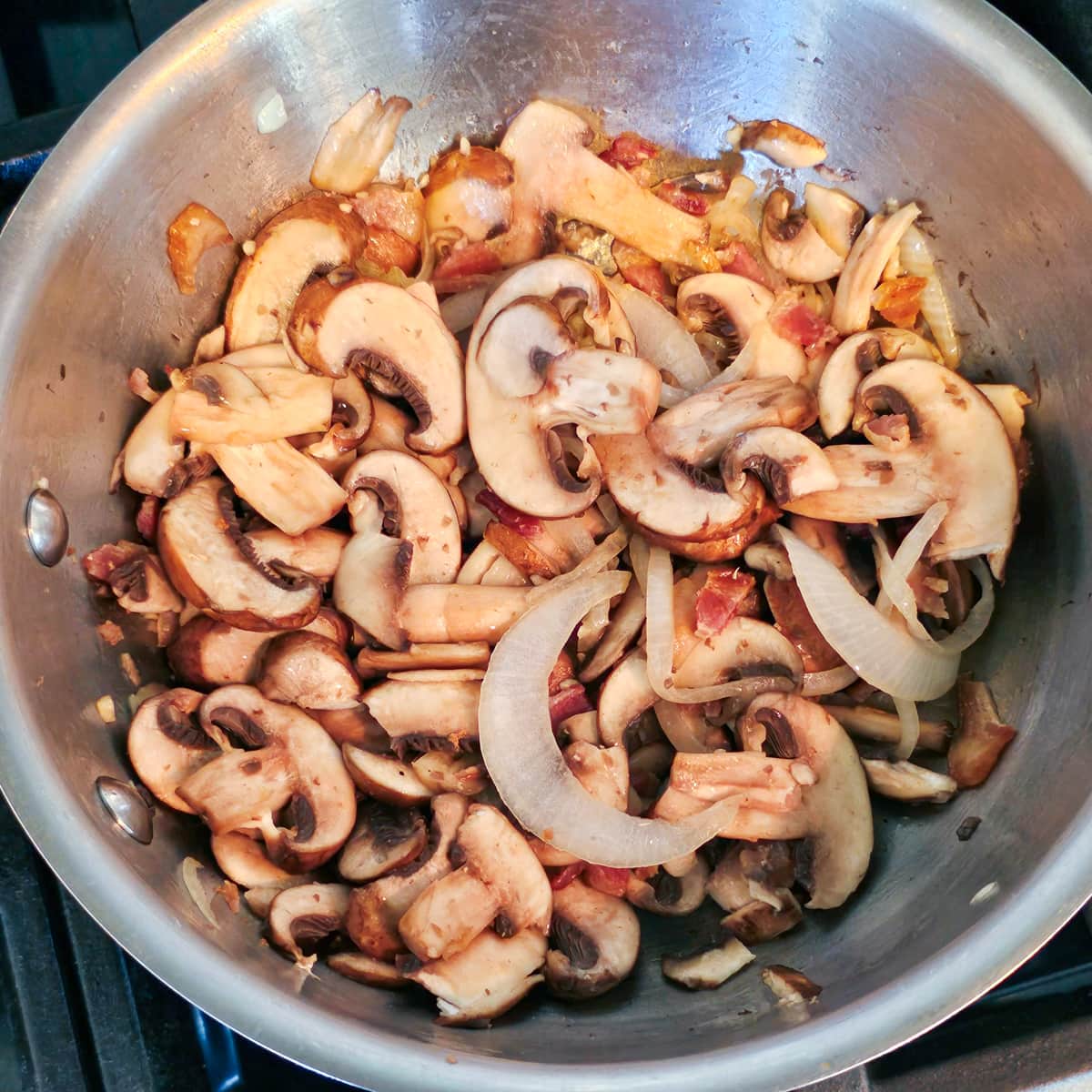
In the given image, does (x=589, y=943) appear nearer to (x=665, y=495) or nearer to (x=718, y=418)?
(x=665, y=495)

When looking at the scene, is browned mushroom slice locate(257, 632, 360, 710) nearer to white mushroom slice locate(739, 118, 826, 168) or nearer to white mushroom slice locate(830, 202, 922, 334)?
white mushroom slice locate(830, 202, 922, 334)

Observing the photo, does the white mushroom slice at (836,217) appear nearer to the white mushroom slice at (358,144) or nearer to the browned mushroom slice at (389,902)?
the white mushroom slice at (358,144)

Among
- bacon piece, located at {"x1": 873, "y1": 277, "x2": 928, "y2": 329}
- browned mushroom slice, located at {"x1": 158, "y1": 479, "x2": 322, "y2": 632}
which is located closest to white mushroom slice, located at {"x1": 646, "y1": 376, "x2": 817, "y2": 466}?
bacon piece, located at {"x1": 873, "y1": 277, "x2": 928, "y2": 329}

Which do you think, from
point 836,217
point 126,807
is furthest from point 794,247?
point 126,807

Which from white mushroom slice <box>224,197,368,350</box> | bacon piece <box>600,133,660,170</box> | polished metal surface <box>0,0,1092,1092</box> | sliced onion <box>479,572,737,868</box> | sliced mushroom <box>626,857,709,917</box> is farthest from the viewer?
bacon piece <box>600,133,660,170</box>

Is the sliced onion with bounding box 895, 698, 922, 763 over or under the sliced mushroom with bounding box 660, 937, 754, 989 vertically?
over

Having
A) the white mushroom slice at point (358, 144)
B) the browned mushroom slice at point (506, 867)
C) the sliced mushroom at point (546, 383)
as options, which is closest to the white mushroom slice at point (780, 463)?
the sliced mushroom at point (546, 383)

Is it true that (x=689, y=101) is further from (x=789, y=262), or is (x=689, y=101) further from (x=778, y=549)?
(x=778, y=549)
